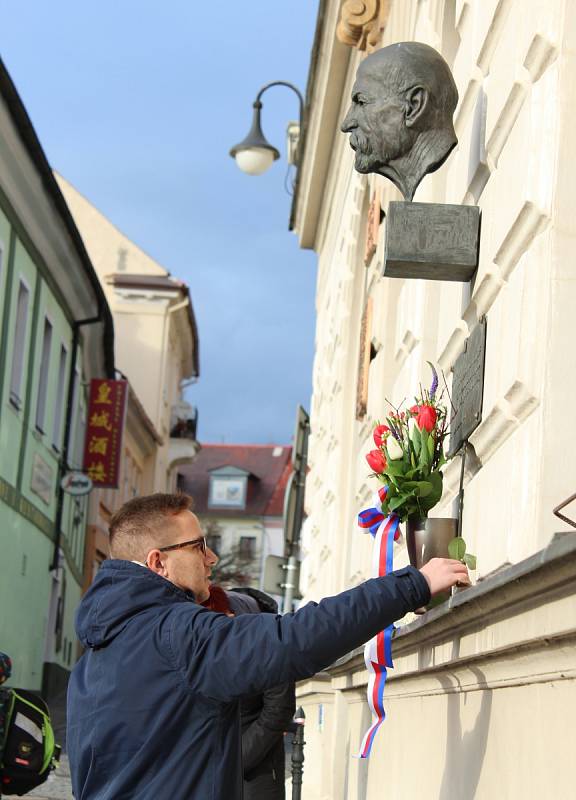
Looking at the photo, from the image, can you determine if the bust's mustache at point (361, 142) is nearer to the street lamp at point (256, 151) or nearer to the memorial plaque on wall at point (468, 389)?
the memorial plaque on wall at point (468, 389)

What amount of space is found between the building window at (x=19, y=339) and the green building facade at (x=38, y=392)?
20mm

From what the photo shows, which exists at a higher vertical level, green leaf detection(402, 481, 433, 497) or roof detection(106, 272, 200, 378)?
roof detection(106, 272, 200, 378)

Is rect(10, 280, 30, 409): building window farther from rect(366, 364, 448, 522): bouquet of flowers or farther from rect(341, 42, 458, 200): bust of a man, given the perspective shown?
rect(366, 364, 448, 522): bouquet of flowers

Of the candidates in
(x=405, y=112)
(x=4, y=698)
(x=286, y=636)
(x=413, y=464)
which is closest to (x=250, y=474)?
(x=4, y=698)

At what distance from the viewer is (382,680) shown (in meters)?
4.56

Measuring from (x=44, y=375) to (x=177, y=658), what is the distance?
22340 mm

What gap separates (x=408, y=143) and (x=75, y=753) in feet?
8.90

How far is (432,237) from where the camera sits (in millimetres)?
5215

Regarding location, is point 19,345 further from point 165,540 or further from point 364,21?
point 165,540

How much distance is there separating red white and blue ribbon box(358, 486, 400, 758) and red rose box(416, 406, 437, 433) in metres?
0.23

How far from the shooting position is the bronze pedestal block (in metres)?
5.18

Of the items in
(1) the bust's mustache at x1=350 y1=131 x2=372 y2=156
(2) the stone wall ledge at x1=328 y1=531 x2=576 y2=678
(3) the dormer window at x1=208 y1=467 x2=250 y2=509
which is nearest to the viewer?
(2) the stone wall ledge at x1=328 y1=531 x2=576 y2=678

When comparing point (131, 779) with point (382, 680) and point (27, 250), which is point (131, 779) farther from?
point (27, 250)

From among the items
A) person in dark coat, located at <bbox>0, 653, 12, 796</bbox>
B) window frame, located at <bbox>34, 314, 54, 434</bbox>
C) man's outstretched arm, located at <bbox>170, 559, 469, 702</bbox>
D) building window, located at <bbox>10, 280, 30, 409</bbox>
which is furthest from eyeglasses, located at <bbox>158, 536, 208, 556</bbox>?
window frame, located at <bbox>34, 314, 54, 434</bbox>
